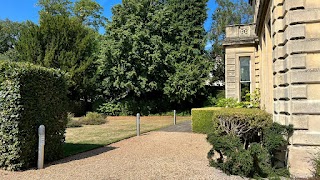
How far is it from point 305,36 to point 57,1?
35902 mm

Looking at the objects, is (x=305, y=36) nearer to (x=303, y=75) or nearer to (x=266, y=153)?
(x=303, y=75)

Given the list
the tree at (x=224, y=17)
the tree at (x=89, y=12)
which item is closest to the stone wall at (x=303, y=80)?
the tree at (x=224, y=17)

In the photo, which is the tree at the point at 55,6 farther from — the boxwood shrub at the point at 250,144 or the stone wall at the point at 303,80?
the stone wall at the point at 303,80

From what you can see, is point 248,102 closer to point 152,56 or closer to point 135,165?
point 135,165

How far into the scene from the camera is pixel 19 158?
238 inches

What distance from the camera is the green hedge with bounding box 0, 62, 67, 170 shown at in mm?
5961

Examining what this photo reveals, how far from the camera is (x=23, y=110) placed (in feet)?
19.9

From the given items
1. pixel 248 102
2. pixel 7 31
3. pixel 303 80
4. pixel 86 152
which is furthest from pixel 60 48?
pixel 303 80

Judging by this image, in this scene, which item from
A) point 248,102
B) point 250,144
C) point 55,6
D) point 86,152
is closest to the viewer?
point 250,144

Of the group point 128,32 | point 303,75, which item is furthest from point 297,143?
point 128,32

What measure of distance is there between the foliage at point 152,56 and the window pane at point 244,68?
9771 mm

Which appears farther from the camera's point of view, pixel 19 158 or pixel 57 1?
pixel 57 1

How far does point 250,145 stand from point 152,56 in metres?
18.6

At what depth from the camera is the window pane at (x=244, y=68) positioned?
1476cm
